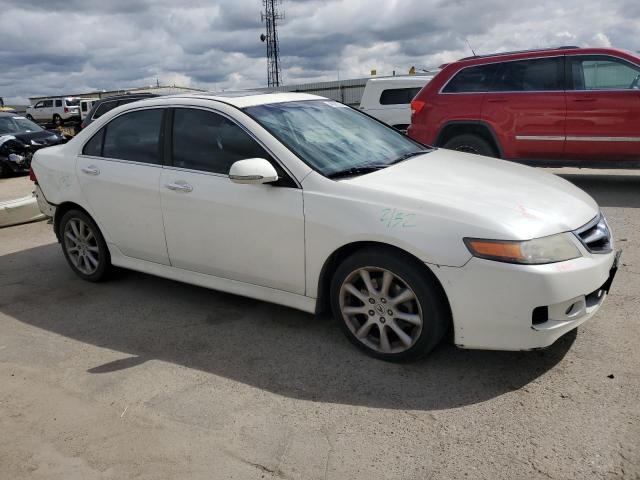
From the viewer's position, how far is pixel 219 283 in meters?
3.95

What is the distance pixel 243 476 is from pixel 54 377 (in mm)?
1618

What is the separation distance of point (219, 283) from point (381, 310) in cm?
129

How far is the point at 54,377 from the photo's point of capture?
134 inches

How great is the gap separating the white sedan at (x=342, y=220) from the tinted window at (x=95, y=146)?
0.01 meters

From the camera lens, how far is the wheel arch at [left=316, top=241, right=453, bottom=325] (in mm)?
3053

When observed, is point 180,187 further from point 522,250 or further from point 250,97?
point 522,250

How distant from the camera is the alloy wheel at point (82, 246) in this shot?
4.85 meters

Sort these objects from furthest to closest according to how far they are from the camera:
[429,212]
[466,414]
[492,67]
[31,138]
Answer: [31,138] < [492,67] < [429,212] < [466,414]

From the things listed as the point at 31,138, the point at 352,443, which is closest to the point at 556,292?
the point at 352,443

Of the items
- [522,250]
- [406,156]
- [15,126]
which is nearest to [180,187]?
[406,156]

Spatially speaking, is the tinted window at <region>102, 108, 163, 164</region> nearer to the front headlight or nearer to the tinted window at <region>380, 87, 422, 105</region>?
the front headlight

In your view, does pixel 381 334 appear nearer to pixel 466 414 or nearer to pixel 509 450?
pixel 466 414

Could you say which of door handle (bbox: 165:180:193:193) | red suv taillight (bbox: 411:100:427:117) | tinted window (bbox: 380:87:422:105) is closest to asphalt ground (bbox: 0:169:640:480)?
door handle (bbox: 165:180:193:193)

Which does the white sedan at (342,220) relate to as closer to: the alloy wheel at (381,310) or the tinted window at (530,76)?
the alloy wheel at (381,310)
